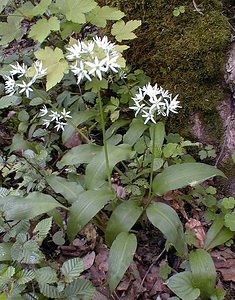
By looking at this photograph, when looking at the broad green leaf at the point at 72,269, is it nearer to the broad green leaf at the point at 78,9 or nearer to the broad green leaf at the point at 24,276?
the broad green leaf at the point at 24,276

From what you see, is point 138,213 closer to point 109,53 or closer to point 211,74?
point 109,53

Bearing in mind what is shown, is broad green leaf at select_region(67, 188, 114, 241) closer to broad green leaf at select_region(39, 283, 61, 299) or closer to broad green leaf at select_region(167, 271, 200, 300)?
broad green leaf at select_region(39, 283, 61, 299)

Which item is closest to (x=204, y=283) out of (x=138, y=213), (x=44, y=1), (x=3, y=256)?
(x=138, y=213)

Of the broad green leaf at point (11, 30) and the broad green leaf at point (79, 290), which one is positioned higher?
the broad green leaf at point (11, 30)

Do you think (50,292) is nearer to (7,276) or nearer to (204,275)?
(7,276)

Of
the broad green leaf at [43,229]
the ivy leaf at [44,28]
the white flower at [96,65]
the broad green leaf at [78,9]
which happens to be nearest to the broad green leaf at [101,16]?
the broad green leaf at [78,9]

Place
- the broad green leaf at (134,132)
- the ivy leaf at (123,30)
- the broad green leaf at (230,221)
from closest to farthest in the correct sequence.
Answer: the broad green leaf at (230,221) → the ivy leaf at (123,30) → the broad green leaf at (134,132)
